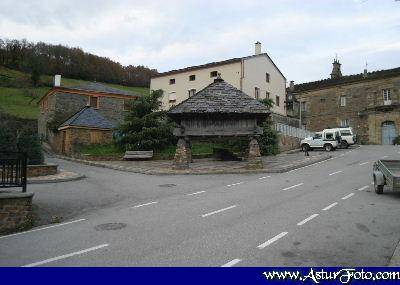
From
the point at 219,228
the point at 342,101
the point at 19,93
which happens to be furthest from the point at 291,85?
the point at 219,228

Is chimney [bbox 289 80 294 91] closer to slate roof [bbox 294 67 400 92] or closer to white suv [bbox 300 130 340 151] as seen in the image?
slate roof [bbox 294 67 400 92]

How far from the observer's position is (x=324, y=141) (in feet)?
125

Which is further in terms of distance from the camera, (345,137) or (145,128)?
(345,137)

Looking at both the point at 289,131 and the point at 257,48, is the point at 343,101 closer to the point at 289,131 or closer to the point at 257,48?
the point at 257,48

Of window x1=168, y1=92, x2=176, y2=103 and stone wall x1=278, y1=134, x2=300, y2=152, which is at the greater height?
window x1=168, y1=92, x2=176, y2=103

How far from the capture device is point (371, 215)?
10852mm

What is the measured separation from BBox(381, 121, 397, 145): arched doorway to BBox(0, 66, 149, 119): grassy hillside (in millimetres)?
40633

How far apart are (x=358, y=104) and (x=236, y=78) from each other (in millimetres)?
19074

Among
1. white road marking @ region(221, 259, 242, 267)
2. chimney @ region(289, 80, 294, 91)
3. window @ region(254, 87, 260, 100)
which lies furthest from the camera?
chimney @ region(289, 80, 294, 91)

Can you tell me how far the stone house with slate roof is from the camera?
121ft

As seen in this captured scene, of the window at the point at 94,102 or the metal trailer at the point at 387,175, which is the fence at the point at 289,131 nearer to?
the window at the point at 94,102

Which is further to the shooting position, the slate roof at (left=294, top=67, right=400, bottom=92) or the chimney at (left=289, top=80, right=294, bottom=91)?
the chimney at (left=289, top=80, right=294, bottom=91)

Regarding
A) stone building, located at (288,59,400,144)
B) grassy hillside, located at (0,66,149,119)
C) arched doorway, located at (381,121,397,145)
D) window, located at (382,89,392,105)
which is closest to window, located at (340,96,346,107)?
stone building, located at (288,59,400,144)
